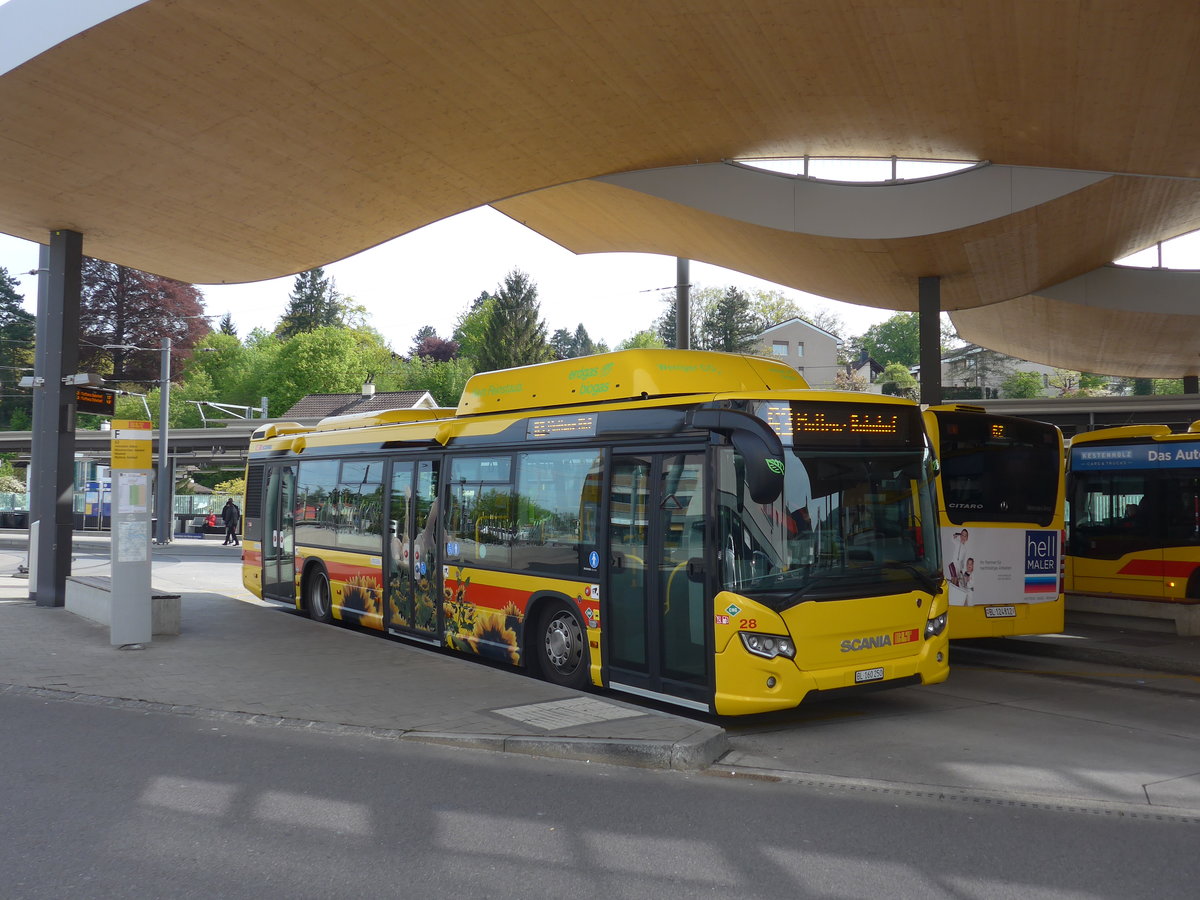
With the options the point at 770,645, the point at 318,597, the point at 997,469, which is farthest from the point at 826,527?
the point at 318,597

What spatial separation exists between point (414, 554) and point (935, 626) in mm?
6274

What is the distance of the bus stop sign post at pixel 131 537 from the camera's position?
11.8m

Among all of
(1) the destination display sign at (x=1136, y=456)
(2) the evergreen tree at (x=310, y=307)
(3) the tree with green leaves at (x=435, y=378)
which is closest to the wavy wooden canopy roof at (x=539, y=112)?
(1) the destination display sign at (x=1136, y=456)

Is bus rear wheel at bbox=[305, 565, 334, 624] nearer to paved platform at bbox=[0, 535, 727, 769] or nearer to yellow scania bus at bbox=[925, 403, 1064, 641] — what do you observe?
paved platform at bbox=[0, 535, 727, 769]

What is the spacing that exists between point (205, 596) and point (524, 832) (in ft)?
47.4

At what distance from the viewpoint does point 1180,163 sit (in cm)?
1516

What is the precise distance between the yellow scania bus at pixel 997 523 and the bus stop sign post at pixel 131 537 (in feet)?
31.7

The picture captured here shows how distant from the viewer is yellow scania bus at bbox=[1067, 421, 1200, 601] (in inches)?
A: 623

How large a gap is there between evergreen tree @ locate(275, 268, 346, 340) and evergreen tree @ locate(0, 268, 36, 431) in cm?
2395

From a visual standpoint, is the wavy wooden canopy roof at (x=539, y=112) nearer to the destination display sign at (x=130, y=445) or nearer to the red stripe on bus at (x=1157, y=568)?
the destination display sign at (x=130, y=445)

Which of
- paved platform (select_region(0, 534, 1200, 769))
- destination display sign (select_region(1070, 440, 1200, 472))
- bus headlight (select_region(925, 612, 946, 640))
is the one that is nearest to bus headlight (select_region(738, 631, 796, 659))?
paved platform (select_region(0, 534, 1200, 769))

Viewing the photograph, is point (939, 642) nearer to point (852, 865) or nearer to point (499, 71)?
point (852, 865)

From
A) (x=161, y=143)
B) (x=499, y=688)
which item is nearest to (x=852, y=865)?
(x=499, y=688)

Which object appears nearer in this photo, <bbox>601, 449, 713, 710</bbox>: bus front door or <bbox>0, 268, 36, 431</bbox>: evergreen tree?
<bbox>601, 449, 713, 710</bbox>: bus front door
